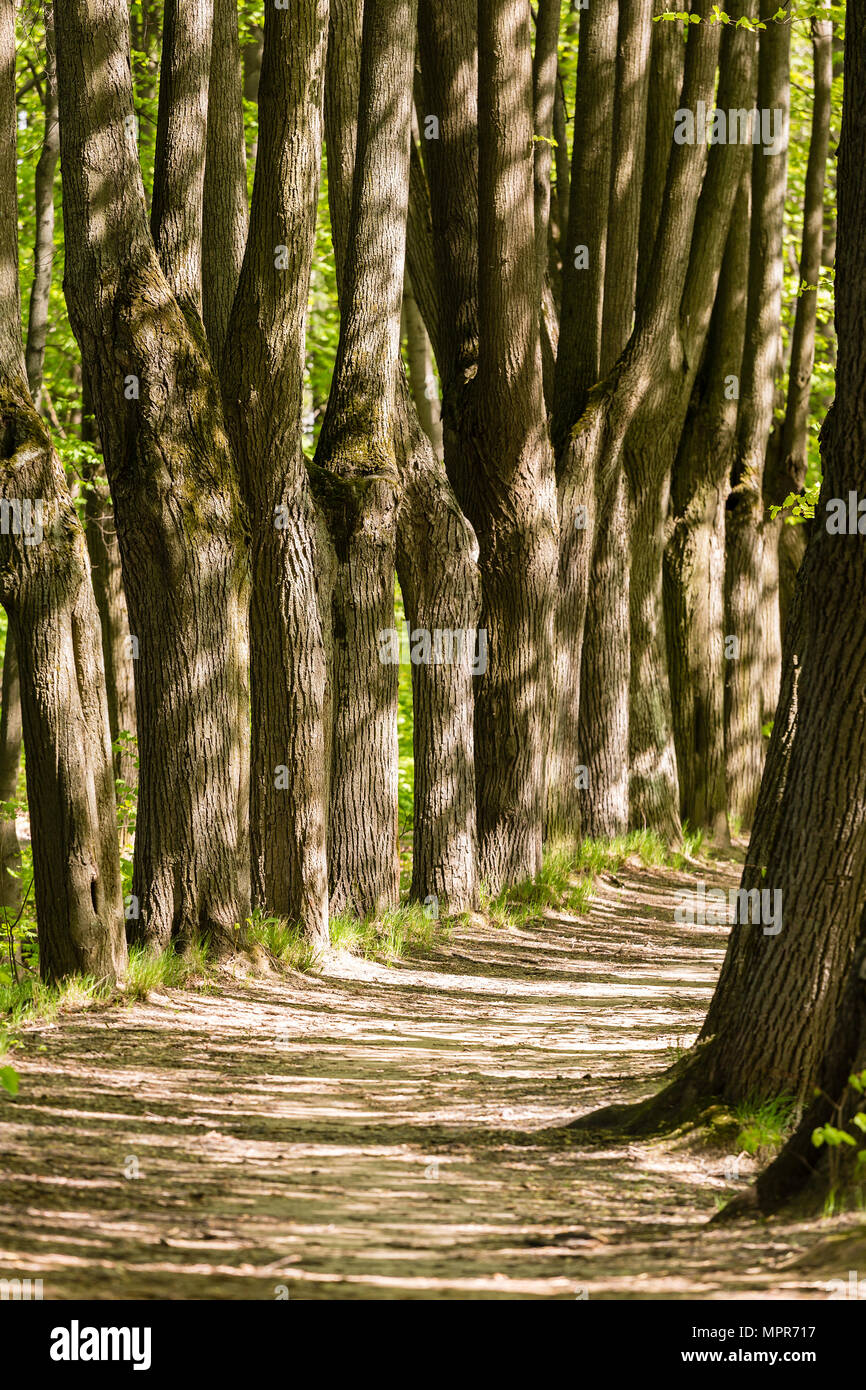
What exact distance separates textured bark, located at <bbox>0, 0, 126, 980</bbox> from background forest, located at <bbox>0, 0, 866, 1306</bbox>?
0.9 inches

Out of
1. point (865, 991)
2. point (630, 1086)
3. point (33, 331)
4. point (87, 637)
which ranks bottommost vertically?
point (630, 1086)

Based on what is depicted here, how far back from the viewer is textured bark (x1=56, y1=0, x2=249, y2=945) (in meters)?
8.32

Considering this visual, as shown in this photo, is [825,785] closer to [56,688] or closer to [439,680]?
[56,688]

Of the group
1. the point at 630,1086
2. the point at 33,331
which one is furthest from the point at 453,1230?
the point at 33,331

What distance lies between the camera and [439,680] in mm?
11555

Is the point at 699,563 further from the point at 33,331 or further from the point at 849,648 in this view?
the point at 849,648

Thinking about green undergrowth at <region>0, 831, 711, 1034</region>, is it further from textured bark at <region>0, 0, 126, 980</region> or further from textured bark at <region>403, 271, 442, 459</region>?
textured bark at <region>403, 271, 442, 459</region>

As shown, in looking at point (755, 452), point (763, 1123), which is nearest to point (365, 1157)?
point (763, 1123)

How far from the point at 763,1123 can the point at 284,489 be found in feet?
17.8

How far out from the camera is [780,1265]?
13.6 feet

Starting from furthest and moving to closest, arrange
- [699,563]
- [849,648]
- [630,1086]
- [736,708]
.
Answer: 1. [736,708]
2. [699,563]
3. [630,1086]
4. [849,648]

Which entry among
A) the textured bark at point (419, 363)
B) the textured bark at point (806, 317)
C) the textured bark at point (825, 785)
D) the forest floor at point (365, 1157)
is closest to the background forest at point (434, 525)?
the textured bark at point (825, 785)

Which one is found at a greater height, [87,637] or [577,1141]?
[87,637]

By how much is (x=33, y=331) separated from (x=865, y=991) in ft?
37.0
